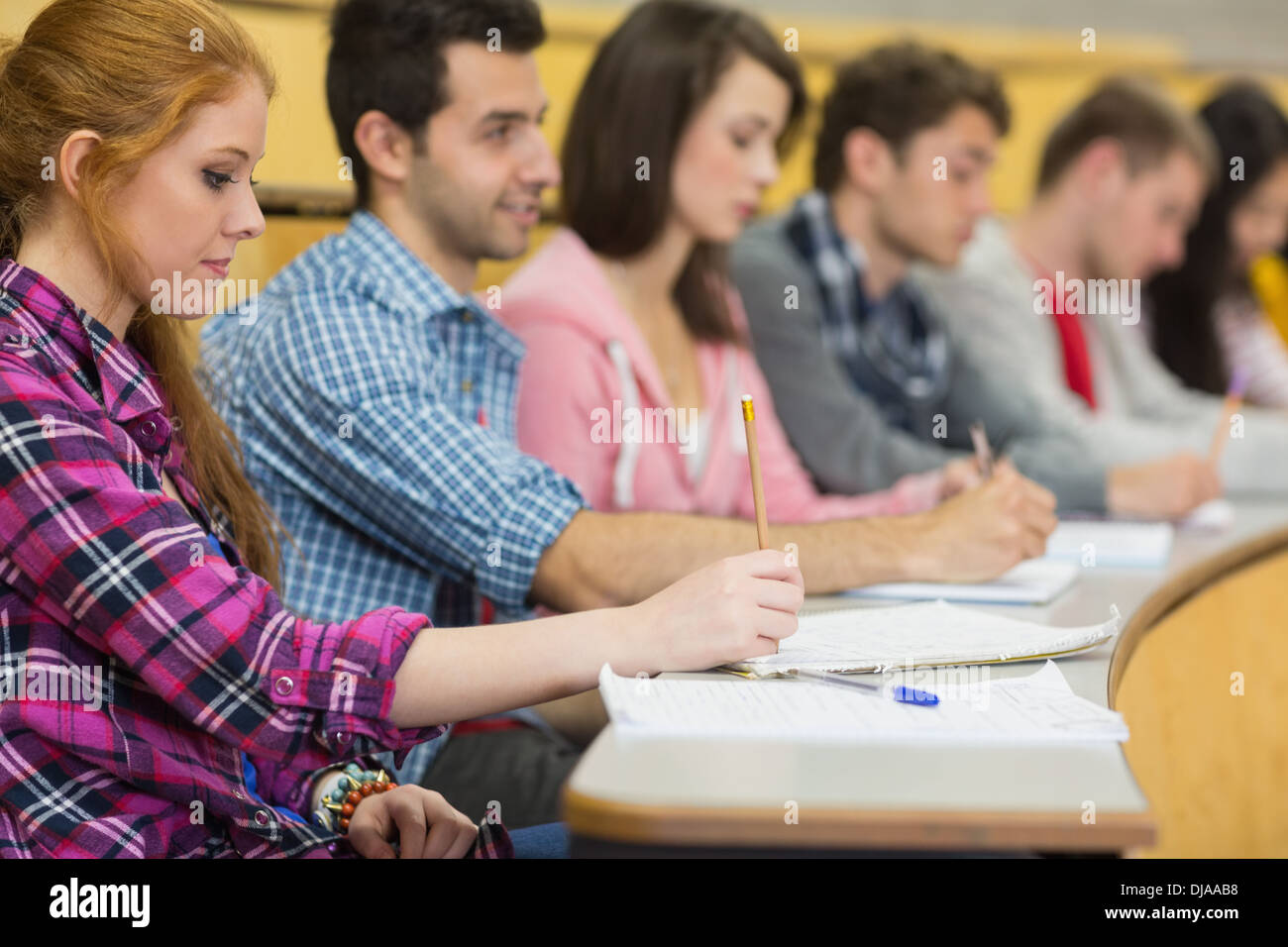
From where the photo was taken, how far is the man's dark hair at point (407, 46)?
1.42 metres

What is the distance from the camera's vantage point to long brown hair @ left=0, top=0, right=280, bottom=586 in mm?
897

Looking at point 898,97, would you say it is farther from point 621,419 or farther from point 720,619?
point 720,619

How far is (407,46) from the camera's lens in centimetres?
142

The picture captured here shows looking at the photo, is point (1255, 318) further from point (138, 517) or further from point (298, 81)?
point (138, 517)

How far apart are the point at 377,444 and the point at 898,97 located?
148 cm

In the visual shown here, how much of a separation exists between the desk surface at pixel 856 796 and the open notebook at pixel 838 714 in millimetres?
14

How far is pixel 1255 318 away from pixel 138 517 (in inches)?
117

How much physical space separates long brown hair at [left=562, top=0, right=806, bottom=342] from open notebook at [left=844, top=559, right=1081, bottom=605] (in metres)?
0.72

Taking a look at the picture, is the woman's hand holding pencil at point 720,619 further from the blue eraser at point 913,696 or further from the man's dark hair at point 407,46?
the man's dark hair at point 407,46

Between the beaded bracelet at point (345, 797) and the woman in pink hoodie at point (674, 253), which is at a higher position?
the woman in pink hoodie at point (674, 253)

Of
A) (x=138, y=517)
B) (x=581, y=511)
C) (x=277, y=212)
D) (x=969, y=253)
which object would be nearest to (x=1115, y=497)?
(x=969, y=253)

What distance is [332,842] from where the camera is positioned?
0.98 m

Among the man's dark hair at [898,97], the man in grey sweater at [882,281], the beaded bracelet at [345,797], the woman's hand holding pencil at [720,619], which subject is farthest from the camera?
the man's dark hair at [898,97]

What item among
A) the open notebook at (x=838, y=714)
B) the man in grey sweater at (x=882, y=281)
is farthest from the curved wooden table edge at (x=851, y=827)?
the man in grey sweater at (x=882, y=281)
